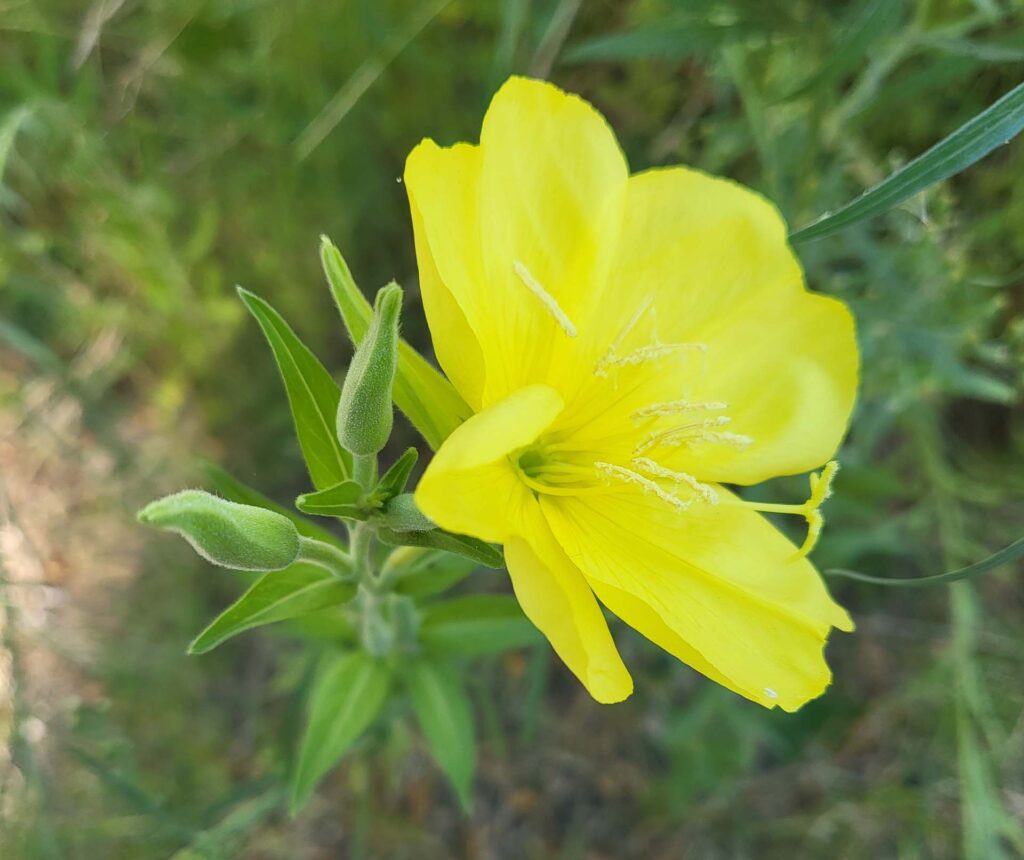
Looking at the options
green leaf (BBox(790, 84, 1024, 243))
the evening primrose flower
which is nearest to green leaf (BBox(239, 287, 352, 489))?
the evening primrose flower

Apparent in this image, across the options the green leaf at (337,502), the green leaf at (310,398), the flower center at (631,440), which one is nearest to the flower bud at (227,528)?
the green leaf at (337,502)

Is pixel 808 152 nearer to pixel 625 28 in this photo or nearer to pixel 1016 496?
pixel 625 28

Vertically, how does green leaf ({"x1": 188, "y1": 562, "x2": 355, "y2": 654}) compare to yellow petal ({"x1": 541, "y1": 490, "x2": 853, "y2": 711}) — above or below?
above

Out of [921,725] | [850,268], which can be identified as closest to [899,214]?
[850,268]

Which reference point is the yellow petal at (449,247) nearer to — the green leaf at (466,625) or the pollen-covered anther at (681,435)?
the pollen-covered anther at (681,435)

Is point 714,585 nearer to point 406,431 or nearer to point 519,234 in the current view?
point 519,234

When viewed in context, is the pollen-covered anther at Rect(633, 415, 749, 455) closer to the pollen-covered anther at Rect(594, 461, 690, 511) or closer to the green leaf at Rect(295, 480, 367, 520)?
the pollen-covered anther at Rect(594, 461, 690, 511)
